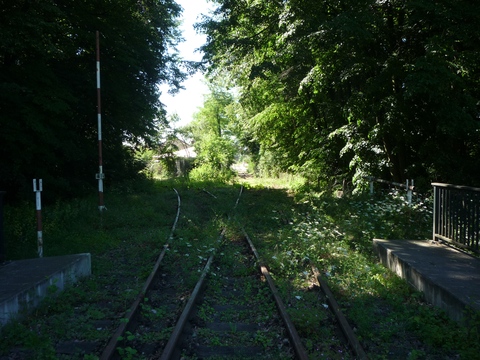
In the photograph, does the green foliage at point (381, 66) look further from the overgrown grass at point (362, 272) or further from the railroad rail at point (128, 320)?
the railroad rail at point (128, 320)

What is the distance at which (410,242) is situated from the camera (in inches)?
306

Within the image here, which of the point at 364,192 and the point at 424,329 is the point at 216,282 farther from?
the point at 364,192

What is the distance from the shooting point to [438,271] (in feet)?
18.8

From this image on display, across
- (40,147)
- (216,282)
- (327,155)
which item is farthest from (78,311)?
(327,155)

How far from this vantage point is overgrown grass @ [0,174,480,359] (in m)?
4.35

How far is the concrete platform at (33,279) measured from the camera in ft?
15.4

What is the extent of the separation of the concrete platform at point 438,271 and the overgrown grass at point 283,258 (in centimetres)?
17

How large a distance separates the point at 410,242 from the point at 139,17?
1435cm

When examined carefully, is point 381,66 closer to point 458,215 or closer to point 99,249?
point 458,215

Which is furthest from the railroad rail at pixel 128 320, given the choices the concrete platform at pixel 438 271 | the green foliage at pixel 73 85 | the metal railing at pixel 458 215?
the green foliage at pixel 73 85

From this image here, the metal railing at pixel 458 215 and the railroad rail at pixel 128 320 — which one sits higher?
the metal railing at pixel 458 215

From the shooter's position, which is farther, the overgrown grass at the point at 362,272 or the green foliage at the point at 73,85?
the green foliage at the point at 73,85

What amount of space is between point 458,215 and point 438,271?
1.50 metres

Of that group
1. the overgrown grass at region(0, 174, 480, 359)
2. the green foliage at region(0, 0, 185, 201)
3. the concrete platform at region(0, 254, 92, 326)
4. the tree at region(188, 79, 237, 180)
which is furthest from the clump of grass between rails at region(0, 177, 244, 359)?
the tree at region(188, 79, 237, 180)
